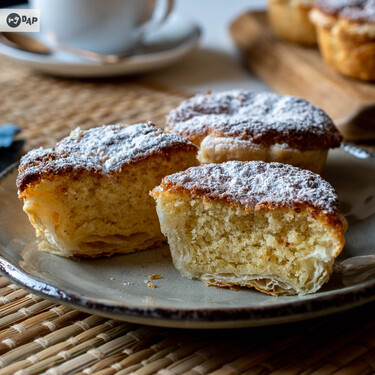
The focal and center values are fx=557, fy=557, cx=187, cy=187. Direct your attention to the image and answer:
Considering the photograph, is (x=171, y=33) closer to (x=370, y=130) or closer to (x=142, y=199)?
(x=370, y=130)

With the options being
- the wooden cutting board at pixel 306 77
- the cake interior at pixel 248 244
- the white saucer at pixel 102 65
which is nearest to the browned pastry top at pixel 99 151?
the cake interior at pixel 248 244

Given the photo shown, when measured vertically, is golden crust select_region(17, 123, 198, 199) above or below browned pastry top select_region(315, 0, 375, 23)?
below

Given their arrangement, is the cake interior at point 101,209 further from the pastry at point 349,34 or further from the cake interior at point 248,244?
the pastry at point 349,34

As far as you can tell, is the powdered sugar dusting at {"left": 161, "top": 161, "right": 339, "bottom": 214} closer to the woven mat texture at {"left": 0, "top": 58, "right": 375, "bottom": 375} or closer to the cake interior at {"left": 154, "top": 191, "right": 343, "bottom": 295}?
the cake interior at {"left": 154, "top": 191, "right": 343, "bottom": 295}

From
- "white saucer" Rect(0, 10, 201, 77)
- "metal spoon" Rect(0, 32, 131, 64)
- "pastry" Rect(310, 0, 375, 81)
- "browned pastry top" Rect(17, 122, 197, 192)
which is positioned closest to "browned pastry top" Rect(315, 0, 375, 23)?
"pastry" Rect(310, 0, 375, 81)

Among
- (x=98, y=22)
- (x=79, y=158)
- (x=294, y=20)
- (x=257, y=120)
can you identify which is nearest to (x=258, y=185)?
(x=257, y=120)
